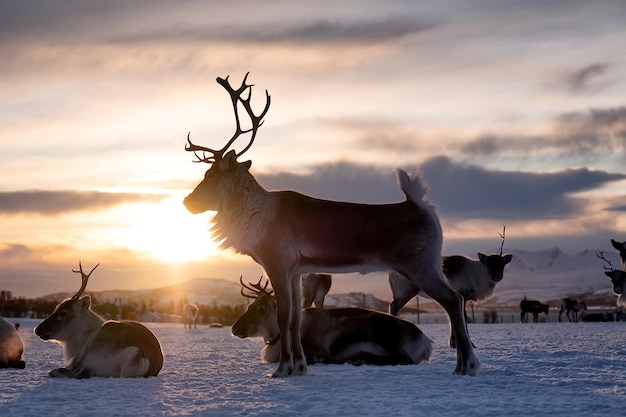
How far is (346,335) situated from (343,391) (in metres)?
3.35

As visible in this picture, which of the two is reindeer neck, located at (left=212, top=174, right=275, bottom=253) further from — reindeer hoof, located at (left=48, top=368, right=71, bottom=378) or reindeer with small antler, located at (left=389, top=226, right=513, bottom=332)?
reindeer with small antler, located at (left=389, top=226, right=513, bottom=332)

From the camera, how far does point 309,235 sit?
32.8 feet

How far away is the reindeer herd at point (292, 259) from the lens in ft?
31.8

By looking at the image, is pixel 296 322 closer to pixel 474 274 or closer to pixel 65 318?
pixel 65 318

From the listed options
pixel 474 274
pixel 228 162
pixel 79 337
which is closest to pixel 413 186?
pixel 228 162

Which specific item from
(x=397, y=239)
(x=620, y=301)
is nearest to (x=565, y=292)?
(x=620, y=301)

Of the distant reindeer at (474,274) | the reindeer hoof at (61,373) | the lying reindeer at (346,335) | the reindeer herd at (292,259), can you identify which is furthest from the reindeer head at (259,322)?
the distant reindeer at (474,274)

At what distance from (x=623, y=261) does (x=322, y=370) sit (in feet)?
Result: 34.5

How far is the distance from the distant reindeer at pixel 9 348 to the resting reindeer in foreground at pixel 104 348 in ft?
3.10

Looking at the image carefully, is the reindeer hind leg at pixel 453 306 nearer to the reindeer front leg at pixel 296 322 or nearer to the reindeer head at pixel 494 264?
the reindeer front leg at pixel 296 322

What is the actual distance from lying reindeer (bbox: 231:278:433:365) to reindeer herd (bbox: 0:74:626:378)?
2cm

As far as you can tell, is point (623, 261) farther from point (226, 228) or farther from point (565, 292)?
point (565, 292)

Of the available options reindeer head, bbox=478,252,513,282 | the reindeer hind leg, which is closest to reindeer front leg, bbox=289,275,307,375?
the reindeer hind leg

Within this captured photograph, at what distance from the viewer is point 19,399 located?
798 cm
